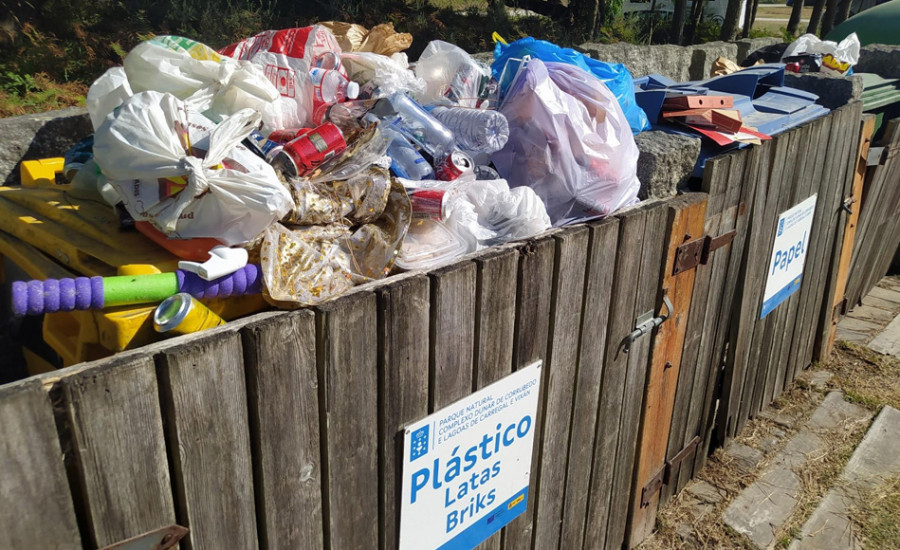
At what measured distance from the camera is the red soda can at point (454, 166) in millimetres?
2029

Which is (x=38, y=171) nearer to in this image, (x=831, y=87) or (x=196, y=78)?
(x=196, y=78)

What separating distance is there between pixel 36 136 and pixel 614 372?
7.08ft

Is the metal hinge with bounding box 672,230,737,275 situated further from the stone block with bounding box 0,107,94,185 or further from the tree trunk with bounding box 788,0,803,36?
the tree trunk with bounding box 788,0,803,36

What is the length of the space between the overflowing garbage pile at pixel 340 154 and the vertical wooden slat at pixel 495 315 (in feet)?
0.54

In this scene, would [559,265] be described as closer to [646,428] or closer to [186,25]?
[646,428]

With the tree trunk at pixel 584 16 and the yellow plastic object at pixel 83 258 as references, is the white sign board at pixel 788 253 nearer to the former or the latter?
the yellow plastic object at pixel 83 258

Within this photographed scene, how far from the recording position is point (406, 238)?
1.88 metres

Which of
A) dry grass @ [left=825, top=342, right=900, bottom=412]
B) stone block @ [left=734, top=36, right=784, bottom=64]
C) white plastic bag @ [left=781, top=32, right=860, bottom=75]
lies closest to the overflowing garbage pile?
dry grass @ [left=825, top=342, right=900, bottom=412]

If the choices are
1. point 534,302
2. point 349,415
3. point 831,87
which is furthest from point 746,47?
point 349,415

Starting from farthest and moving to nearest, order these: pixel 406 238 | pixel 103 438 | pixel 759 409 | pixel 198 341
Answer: pixel 759 409 < pixel 406 238 < pixel 198 341 < pixel 103 438

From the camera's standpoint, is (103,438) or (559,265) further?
(559,265)

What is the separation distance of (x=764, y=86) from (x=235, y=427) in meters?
3.91

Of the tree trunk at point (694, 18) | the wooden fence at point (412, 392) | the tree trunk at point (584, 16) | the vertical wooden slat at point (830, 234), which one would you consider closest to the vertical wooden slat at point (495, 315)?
the wooden fence at point (412, 392)

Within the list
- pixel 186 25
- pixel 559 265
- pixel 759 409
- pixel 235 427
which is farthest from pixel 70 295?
pixel 186 25
